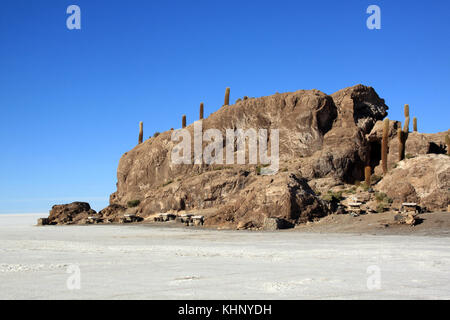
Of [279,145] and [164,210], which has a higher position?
[279,145]

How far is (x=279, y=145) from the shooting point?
164 feet

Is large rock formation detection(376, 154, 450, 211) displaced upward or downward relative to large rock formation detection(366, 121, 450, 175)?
downward

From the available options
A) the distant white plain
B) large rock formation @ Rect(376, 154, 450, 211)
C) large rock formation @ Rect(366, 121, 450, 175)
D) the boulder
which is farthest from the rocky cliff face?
the distant white plain

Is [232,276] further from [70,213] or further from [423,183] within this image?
[70,213]

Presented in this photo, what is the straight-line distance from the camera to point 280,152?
163ft

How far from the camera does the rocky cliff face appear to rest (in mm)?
43844

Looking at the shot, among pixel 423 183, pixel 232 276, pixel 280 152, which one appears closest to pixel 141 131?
pixel 280 152

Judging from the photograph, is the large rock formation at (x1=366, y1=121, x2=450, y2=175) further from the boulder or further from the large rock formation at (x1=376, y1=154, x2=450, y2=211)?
the boulder

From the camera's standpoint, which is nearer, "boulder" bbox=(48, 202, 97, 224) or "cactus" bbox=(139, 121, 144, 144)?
"boulder" bbox=(48, 202, 97, 224)

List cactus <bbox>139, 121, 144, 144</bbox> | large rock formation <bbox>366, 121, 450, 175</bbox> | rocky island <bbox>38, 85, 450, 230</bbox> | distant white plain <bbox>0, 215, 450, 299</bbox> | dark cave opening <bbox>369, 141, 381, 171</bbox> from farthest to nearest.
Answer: cactus <bbox>139, 121, 144, 144</bbox> < dark cave opening <bbox>369, 141, 381, 171</bbox> < large rock formation <bbox>366, 121, 450, 175</bbox> < rocky island <bbox>38, 85, 450, 230</bbox> < distant white plain <bbox>0, 215, 450, 299</bbox>

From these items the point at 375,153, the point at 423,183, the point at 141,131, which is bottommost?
the point at 423,183

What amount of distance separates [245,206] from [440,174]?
525 inches
